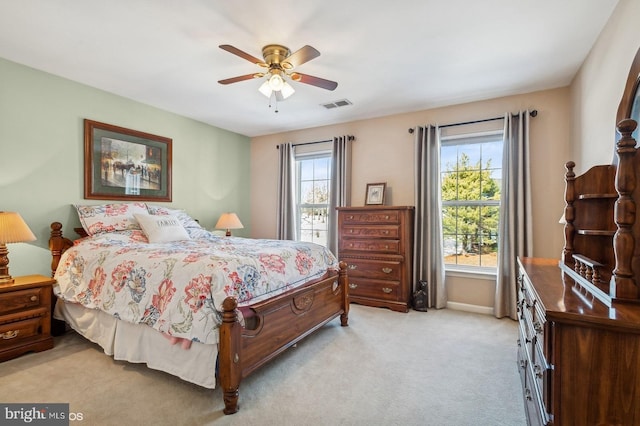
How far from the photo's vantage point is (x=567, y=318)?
3.25 ft

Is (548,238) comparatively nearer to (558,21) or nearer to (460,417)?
(558,21)

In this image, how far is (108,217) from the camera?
128 inches

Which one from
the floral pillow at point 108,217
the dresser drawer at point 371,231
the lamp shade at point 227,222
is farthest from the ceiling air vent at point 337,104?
the floral pillow at point 108,217

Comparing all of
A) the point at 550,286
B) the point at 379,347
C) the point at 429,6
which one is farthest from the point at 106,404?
the point at 429,6

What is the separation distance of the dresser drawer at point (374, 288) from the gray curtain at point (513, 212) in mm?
1147

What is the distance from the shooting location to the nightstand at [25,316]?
2.42 metres

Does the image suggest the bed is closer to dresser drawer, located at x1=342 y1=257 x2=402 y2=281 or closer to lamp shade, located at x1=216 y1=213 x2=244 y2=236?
dresser drawer, located at x1=342 y1=257 x2=402 y2=281

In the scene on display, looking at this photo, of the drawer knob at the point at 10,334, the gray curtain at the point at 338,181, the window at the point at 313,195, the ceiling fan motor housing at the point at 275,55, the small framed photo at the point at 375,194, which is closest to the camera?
the drawer knob at the point at 10,334

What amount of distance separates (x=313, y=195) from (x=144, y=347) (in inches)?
130

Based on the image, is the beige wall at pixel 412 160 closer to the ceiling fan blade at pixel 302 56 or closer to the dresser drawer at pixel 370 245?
the dresser drawer at pixel 370 245

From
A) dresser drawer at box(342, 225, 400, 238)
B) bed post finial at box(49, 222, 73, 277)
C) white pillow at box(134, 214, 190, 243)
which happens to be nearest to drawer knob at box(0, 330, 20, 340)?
bed post finial at box(49, 222, 73, 277)

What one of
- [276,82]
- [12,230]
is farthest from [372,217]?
[12,230]

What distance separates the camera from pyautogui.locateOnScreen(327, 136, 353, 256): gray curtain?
14.9 ft

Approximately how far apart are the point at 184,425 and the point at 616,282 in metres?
2.09
